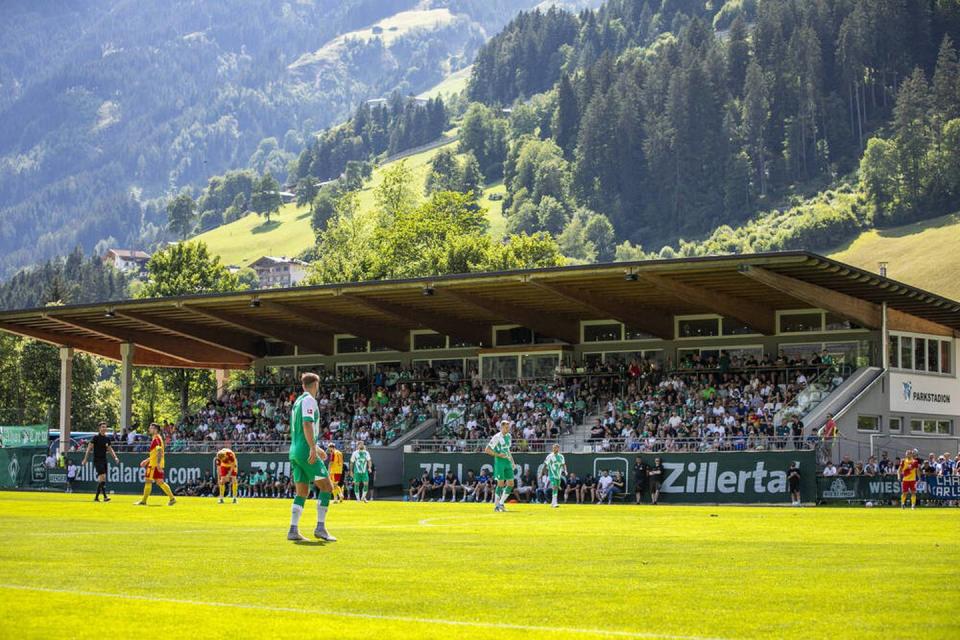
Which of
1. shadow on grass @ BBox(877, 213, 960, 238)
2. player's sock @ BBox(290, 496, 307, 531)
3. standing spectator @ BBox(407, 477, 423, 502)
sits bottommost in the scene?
standing spectator @ BBox(407, 477, 423, 502)

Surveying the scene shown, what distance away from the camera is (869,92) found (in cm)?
17488

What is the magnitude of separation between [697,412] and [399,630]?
35.8m

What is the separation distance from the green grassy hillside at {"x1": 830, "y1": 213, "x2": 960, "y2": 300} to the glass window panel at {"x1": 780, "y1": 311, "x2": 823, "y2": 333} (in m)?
84.9

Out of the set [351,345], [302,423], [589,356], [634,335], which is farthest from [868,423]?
[302,423]

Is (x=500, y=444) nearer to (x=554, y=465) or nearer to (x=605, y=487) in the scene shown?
(x=554, y=465)

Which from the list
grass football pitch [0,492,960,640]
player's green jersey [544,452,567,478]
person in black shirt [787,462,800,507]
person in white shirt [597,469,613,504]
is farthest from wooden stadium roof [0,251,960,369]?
grass football pitch [0,492,960,640]

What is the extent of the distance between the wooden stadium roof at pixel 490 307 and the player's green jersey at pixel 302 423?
24033 millimetres

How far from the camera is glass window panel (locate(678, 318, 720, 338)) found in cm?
4847

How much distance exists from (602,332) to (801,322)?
837 centimetres

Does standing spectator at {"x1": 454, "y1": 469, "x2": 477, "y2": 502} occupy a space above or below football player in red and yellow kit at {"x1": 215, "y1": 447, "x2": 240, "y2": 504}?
below

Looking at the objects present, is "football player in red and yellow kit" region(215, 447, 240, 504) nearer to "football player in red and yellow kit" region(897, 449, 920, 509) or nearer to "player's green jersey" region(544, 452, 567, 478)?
"player's green jersey" region(544, 452, 567, 478)

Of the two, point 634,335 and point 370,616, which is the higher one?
point 634,335

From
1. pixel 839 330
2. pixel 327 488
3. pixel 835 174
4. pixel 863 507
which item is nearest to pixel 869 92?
pixel 835 174

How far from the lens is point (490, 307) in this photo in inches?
1880
